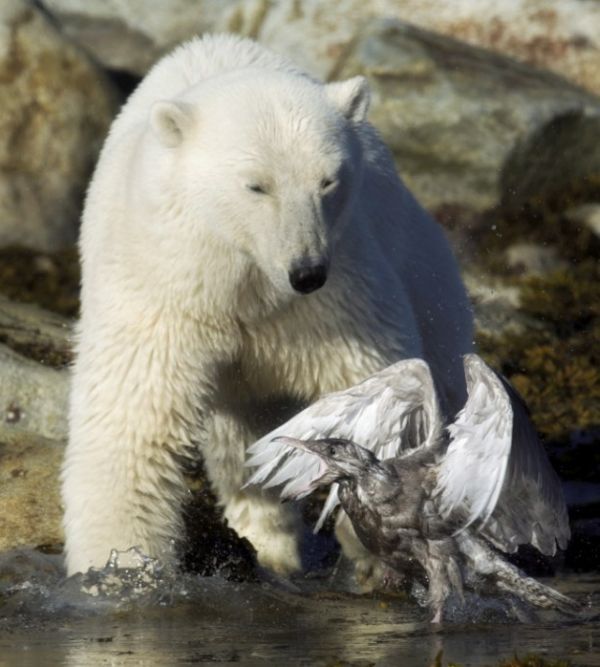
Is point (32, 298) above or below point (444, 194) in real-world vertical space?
below

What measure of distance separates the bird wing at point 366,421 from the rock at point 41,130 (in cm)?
616

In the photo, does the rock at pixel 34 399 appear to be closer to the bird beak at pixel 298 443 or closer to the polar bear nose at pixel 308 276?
the bird beak at pixel 298 443

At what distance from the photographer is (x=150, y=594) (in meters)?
5.93

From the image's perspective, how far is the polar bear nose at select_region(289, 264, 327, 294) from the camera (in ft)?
17.4

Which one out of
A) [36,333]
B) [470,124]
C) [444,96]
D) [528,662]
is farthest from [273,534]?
[444,96]

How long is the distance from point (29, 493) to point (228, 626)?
6.00 ft

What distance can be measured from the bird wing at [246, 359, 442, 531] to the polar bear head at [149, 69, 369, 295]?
489 mm

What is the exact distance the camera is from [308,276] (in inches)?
209

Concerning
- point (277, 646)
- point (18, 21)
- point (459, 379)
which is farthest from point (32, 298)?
point (277, 646)

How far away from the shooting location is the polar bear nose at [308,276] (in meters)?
5.30

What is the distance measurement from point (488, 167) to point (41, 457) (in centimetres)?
576

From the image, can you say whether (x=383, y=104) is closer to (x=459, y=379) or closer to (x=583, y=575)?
(x=459, y=379)

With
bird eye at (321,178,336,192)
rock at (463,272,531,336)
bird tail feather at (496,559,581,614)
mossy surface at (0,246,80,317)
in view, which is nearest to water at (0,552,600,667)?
bird tail feather at (496,559,581,614)

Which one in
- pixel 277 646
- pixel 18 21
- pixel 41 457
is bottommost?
pixel 277 646
